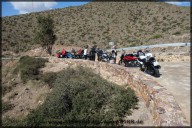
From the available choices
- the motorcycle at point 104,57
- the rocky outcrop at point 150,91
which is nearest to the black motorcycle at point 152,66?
the rocky outcrop at point 150,91

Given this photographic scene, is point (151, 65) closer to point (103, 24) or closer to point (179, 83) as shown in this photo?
point (179, 83)

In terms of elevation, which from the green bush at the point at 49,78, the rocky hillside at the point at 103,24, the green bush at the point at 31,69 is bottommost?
the green bush at the point at 49,78

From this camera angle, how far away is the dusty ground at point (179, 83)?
8109 millimetres

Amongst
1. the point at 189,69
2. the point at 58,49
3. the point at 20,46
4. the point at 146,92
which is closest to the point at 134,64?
the point at 189,69

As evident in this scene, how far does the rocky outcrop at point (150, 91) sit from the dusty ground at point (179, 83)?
60 centimetres

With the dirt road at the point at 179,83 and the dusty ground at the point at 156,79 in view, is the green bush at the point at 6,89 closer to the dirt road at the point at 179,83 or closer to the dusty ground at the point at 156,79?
the dusty ground at the point at 156,79

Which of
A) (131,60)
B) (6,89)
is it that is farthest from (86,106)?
(6,89)

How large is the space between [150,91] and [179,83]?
243 centimetres

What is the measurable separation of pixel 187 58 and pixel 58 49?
24.8 m

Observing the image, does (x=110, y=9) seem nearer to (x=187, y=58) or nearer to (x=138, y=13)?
(x=138, y=13)

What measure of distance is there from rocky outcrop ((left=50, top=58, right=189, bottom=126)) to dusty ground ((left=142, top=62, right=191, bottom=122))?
60 cm

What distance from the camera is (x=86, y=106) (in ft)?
37.5

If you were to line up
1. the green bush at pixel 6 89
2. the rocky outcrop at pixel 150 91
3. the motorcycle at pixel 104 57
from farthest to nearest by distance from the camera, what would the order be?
the green bush at pixel 6 89 < the motorcycle at pixel 104 57 < the rocky outcrop at pixel 150 91

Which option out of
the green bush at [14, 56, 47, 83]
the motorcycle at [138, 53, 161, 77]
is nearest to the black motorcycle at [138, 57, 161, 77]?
the motorcycle at [138, 53, 161, 77]
